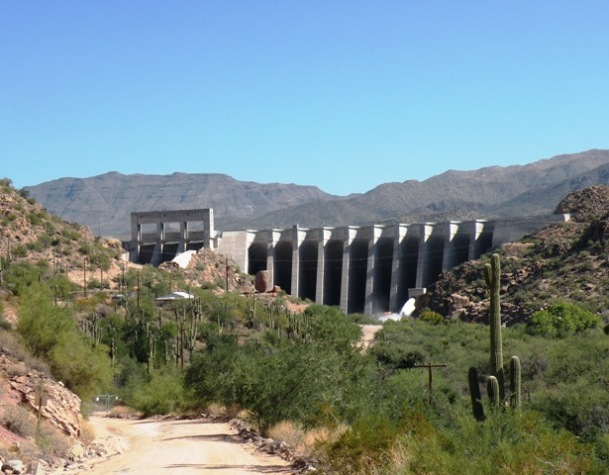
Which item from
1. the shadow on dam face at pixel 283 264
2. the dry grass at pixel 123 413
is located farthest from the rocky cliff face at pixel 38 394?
the shadow on dam face at pixel 283 264

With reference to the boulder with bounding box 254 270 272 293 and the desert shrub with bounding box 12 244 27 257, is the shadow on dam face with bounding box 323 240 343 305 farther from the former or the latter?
the desert shrub with bounding box 12 244 27 257

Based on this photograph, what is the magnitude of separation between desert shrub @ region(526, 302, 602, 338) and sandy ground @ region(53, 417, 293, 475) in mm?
30276

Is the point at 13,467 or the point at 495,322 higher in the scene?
Result: the point at 495,322

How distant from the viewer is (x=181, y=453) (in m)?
23.2

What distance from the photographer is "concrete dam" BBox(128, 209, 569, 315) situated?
8875cm

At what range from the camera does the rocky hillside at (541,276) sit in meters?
72.9

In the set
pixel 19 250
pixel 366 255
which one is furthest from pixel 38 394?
pixel 366 255

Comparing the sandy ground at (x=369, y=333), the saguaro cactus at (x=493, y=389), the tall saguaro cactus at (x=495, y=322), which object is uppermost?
the tall saguaro cactus at (x=495, y=322)

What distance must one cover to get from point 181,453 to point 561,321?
4161 cm

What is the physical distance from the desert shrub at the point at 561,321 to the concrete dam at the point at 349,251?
22115 mm

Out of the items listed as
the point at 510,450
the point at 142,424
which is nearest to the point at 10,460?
the point at 510,450

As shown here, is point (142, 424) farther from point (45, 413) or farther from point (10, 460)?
point (10, 460)

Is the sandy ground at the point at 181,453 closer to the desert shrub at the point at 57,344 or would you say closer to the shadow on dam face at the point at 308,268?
Answer: the desert shrub at the point at 57,344

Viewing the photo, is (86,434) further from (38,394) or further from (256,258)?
(256,258)
